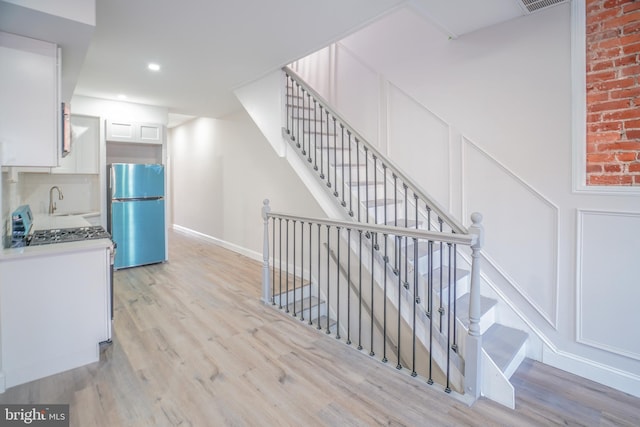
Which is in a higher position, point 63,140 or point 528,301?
point 63,140

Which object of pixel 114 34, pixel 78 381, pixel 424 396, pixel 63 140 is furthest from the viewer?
pixel 114 34

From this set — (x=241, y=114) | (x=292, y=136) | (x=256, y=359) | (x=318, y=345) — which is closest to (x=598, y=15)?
(x=292, y=136)

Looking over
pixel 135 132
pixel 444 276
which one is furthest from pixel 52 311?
pixel 135 132

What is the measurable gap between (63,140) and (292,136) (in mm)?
2047

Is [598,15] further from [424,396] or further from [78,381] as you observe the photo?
[78,381]

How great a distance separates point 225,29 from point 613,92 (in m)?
2.94

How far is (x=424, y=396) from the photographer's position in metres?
1.99

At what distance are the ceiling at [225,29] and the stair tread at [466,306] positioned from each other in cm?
231

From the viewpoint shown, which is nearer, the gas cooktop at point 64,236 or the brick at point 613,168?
the brick at point 613,168

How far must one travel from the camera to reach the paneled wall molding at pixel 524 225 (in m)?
2.56

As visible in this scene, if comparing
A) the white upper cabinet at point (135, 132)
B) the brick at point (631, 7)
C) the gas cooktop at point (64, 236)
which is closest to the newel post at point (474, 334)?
the brick at point (631, 7)

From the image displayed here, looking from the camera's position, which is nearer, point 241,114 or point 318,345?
point 318,345

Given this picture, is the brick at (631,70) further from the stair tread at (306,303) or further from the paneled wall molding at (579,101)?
the stair tread at (306,303)

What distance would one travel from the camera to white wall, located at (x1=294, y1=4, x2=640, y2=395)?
7.59ft
